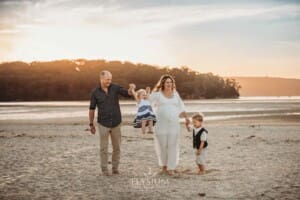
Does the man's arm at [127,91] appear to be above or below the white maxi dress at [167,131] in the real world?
above

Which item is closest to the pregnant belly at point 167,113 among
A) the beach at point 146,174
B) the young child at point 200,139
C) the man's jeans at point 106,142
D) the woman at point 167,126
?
the woman at point 167,126

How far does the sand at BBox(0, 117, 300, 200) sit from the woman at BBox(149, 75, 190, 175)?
16.2 inches

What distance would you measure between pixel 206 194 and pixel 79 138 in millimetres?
13461

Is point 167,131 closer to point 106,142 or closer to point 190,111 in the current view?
point 106,142

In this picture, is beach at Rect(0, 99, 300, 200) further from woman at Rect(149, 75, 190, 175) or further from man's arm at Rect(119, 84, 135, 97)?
man's arm at Rect(119, 84, 135, 97)

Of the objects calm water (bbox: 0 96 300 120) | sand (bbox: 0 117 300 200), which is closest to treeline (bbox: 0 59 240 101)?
calm water (bbox: 0 96 300 120)

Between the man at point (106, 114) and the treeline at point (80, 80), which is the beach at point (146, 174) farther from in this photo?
the treeline at point (80, 80)

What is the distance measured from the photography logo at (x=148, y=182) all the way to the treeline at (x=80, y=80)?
139715 millimetres

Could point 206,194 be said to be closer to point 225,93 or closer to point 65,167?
point 65,167

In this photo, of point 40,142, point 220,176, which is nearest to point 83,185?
point 220,176

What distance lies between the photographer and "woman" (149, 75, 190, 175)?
37.8 feet

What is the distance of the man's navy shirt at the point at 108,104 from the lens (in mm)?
11484

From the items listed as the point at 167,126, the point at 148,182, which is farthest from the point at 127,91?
the point at 148,182

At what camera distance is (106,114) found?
11.5 m
